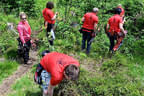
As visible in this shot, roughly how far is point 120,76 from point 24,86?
9.20ft

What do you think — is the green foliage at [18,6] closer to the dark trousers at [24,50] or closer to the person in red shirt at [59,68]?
the dark trousers at [24,50]

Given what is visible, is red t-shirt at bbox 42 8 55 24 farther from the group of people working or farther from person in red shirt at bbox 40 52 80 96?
person in red shirt at bbox 40 52 80 96

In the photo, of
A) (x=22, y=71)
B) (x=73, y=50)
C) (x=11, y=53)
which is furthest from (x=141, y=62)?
(x=11, y=53)

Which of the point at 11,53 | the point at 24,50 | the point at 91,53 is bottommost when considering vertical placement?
the point at 91,53

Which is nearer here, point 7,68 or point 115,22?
point 7,68

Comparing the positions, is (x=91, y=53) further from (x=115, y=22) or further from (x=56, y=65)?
(x=56, y=65)

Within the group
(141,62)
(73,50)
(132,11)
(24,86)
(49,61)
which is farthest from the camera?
(132,11)

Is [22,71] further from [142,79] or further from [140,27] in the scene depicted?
[140,27]

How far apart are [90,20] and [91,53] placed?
1391mm

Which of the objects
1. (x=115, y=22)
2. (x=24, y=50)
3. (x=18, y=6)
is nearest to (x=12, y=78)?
(x=24, y=50)

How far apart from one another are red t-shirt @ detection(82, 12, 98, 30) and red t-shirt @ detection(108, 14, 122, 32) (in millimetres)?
567

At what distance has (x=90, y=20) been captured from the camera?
19.4ft

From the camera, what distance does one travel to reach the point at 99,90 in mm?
3969

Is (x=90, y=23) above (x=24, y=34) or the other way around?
above
